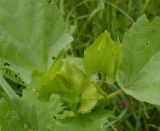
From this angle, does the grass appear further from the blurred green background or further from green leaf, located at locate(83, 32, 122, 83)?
green leaf, located at locate(83, 32, 122, 83)

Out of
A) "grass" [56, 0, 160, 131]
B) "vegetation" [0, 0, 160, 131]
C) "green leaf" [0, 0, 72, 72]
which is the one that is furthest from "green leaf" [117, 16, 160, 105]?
"grass" [56, 0, 160, 131]

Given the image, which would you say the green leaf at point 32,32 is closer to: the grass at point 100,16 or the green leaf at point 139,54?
the green leaf at point 139,54

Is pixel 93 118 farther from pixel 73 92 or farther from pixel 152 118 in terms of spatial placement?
pixel 152 118

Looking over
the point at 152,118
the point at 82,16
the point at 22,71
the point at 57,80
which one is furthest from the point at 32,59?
the point at 82,16

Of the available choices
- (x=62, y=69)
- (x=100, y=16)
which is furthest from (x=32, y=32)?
(x=100, y=16)

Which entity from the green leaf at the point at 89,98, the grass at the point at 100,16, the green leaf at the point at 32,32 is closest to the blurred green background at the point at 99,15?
the grass at the point at 100,16

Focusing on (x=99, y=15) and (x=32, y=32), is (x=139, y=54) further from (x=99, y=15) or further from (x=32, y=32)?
(x=99, y=15)
